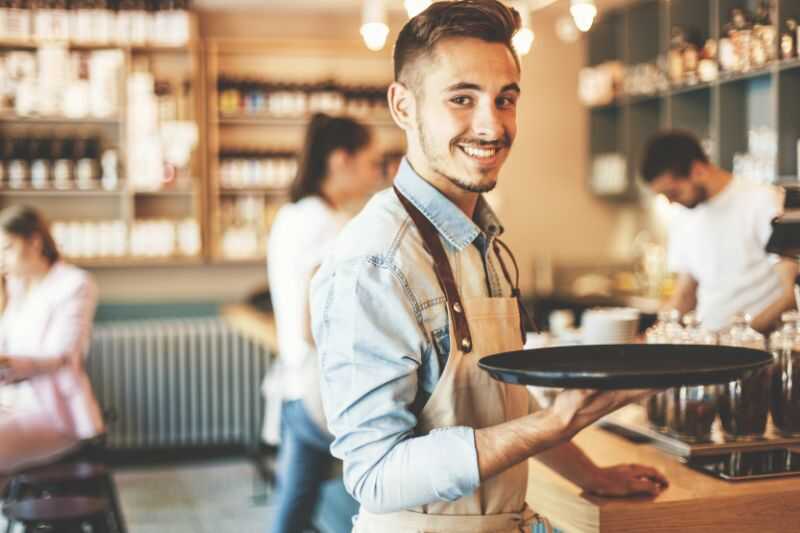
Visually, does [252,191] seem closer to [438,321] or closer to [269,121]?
[269,121]

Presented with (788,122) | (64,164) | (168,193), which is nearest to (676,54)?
(788,122)

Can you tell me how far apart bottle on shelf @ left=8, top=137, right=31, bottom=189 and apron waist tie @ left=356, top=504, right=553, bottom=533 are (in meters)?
5.22

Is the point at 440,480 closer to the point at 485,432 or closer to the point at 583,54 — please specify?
the point at 485,432

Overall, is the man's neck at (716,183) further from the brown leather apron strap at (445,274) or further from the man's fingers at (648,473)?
the brown leather apron strap at (445,274)

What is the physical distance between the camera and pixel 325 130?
3924mm

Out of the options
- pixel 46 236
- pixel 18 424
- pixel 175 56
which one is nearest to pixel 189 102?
pixel 175 56

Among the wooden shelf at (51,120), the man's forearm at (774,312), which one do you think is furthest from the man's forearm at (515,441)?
the wooden shelf at (51,120)

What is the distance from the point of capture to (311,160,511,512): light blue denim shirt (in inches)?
58.8

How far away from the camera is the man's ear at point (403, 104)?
1.69m

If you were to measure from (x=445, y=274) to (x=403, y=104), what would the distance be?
30cm

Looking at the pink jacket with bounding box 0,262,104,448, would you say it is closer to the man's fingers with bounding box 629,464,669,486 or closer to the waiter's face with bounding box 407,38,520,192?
the man's fingers with bounding box 629,464,669,486

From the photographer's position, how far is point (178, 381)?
6.57 m

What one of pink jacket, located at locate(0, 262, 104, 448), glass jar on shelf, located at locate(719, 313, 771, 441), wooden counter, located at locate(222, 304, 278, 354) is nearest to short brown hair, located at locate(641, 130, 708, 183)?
wooden counter, located at locate(222, 304, 278, 354)

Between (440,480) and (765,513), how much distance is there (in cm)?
89
